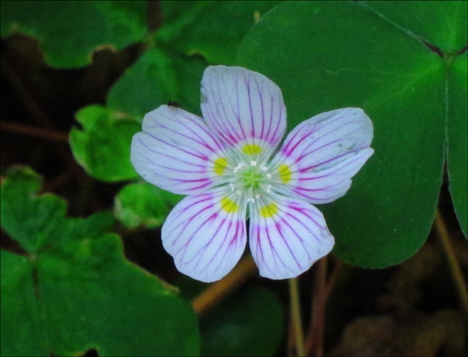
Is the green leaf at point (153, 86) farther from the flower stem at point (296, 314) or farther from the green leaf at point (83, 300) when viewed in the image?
the flower stem at point (296, 314)

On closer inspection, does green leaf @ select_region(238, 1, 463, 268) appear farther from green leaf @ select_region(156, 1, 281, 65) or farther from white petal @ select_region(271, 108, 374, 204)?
green leaf @ select_region(156, 1, 281, 65)

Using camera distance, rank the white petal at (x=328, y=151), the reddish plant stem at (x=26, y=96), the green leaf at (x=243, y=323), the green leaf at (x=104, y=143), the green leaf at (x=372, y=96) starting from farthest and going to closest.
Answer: the reddish plant stem at (x=26, y=96)
the green leaf at (x=243, y=323)
the green leaf at (x=104, y=143)
the green leaf at (x=372, y=96)
the white petal at (x=328, y=151)

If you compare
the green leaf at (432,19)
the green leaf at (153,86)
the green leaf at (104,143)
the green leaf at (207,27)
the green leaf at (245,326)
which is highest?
the green leaf at (432,19)

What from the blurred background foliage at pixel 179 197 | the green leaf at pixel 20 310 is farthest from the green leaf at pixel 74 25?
the green leaf at pixel 20 310

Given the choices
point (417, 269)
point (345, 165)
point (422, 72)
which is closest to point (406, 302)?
point (417, 269)

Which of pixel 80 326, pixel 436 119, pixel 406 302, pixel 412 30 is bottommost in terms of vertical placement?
pixel 406 302

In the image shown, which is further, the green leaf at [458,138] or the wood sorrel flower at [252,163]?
the green leaf at [458,138]

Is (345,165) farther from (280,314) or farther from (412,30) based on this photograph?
(280,314)
